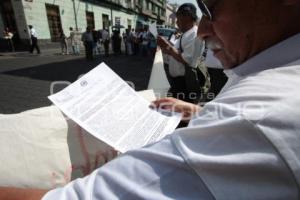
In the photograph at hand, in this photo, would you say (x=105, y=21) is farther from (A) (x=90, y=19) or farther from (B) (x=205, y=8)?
(B) (x=205, y=8)

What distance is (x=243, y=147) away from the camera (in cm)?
41

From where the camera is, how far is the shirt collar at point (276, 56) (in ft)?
1.65

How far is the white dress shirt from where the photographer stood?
389mm

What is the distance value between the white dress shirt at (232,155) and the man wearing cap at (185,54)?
2238 millimetres

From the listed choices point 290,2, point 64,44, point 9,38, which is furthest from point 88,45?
point 290,2

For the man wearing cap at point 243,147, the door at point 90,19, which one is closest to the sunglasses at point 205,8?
the man wearing cap at point 243,147

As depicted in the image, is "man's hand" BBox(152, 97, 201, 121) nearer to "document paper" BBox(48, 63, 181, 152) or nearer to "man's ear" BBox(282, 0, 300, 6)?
"document paper" BBox(48, 63, 181, 152)

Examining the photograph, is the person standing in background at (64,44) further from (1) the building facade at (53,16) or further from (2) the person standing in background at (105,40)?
(1) the building facade at (53,16)

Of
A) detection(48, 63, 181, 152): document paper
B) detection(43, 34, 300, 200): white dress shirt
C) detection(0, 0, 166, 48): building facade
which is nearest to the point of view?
detection(43, 34, 300, 200): white dress shirt

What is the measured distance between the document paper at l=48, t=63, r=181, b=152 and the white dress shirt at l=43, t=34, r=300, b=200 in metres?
0.33

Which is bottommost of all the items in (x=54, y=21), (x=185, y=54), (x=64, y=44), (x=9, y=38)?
(x=64, y=44)

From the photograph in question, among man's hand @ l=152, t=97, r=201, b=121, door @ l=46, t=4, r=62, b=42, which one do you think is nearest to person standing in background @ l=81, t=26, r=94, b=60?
door @ l=46, t=4, r=62, b=42

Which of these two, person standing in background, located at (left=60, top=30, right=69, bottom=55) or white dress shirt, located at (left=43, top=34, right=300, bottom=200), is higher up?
white dress shirt, located at (left=43, top=34, right=300, bottom=200)

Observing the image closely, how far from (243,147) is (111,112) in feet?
1.86
